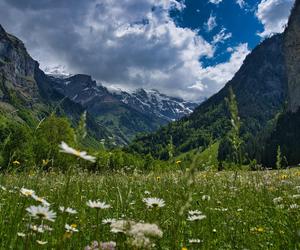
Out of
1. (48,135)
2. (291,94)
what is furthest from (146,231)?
(291,94)

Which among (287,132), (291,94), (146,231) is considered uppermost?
(291,94)

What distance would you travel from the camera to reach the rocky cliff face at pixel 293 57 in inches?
5512

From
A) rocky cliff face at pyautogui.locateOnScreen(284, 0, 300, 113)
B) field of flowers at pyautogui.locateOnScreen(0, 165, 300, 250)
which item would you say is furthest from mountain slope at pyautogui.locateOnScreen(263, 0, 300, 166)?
field of flowers at pyautogui.locateOnScreen(0, 165, 300, 250)

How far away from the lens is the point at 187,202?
212 centimetres

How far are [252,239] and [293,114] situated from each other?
507 ft

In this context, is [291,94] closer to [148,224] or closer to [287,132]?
[287,132]

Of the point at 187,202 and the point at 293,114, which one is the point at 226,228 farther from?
the point at 293,114

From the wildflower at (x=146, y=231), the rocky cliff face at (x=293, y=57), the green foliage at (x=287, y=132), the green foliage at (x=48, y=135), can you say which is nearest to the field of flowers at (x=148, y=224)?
the wildflower at (x=146, y=231)

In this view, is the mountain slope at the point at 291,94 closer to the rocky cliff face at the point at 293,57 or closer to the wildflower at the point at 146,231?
the rocky cliff face at the point at 293,57

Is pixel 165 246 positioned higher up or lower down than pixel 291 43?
lower down

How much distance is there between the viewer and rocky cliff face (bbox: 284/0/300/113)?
14000cm

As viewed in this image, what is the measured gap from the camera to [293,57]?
141250 mm

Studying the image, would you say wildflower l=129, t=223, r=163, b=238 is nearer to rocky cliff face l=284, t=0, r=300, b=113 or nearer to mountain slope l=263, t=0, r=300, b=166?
mountain slope l=263, t=0, r=300, b=166

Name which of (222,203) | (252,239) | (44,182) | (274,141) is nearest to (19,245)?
(252,239)
